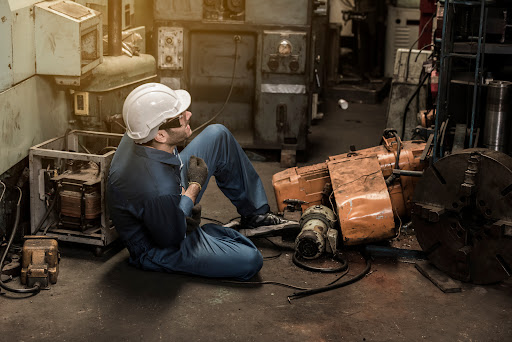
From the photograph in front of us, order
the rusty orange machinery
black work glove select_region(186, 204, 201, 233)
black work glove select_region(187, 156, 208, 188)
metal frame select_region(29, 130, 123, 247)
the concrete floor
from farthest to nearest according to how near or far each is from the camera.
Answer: the rusty orange machinery < metal frame select_region(29, 130, 123, 247) < black work glove select_region(187, 156, 208, 188) < black work glove select_region(186, 204, 201, 233) < the concrete floor

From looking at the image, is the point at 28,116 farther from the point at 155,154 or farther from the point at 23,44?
the point at 155,154

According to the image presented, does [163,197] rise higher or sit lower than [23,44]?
lower

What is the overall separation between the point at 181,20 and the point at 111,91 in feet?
5.14

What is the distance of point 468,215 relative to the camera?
12.7 feet

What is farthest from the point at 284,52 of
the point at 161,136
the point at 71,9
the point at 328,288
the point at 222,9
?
the point at 328,288

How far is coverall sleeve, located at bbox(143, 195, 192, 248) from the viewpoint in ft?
11.7

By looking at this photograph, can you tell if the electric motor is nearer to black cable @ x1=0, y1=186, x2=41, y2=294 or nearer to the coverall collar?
the coverall collar

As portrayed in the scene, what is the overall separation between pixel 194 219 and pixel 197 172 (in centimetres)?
29

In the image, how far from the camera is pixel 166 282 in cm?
A: 381

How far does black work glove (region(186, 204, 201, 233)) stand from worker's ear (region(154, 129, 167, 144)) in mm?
422

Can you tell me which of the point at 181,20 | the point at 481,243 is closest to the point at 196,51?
the point at 181,20

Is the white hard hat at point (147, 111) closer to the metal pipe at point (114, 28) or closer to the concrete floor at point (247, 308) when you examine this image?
the concrete floor at point (247, 308)

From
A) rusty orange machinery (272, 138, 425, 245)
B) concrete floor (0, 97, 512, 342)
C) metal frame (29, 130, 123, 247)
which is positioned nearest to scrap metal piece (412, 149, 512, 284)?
concrete floor (0, 97, 512, 342)

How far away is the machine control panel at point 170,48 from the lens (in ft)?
19.7
